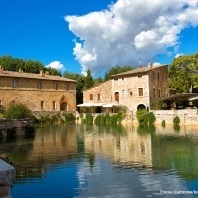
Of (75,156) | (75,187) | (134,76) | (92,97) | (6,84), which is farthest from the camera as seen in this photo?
(92,97)

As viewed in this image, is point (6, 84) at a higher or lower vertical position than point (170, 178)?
higher

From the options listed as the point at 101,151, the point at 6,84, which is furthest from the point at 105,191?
the point at 6,84

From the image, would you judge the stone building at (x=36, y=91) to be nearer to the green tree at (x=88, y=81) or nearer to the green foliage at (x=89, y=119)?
the green foliage at (x=89, y=119)

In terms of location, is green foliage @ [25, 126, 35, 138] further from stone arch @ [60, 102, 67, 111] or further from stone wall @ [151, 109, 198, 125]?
stone arch @ [60, 102, 67, 111]

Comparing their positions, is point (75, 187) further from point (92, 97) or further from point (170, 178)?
point (92, 97)

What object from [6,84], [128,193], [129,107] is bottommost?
[128,193]

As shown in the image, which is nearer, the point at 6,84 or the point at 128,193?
the point at 128,193

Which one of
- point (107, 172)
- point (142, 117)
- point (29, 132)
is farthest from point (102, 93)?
point (107, 172)

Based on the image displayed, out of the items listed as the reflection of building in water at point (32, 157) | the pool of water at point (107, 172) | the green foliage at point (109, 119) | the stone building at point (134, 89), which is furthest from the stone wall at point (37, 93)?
the pool of water at point (107, 172)

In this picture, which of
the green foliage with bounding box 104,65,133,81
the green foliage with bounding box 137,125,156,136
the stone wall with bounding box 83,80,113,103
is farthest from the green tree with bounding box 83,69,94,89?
the green foliage with bounding box 137,125,156,136

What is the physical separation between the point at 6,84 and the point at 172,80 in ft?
87.2

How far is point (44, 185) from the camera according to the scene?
34.1ft

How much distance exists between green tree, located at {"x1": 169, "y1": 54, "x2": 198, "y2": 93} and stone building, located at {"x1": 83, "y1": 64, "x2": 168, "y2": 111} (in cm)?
308

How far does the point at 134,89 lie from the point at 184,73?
9.71 m
